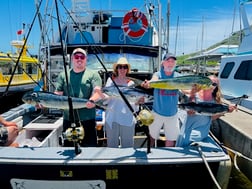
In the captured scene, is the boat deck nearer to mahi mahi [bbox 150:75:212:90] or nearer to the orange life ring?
mahi mahi [bbox 150:75:212:90]

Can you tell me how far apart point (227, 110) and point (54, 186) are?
205 cm

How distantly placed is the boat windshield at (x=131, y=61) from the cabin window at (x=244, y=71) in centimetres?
409

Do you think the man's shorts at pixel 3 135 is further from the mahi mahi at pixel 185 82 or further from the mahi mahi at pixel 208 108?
the mahi mahi at pixel 208 108

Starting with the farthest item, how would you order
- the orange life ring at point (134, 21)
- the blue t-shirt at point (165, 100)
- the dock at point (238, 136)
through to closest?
1. the orange life ring at point (134, 21)
2. the dock at point (238, 136)
3. the blue t-shirt at point (165, 100)

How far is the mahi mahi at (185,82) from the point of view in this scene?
311 centimetres

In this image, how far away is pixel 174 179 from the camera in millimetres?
3182

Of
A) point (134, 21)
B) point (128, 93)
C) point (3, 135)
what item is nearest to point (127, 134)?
point (128, 93)

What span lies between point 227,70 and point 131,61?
5.74 m

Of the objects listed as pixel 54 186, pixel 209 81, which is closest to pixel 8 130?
pixel 54 186

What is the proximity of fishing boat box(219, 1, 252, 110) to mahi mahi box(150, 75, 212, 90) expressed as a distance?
5.72 m

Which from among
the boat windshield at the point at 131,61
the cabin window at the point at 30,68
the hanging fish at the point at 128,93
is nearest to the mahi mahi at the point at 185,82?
the hanging fish at the point at 128,93

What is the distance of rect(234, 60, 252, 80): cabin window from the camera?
29.7 ft

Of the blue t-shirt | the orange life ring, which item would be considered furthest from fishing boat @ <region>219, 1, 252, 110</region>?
the blue t-shirt

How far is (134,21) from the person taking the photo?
20.6 feet
